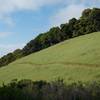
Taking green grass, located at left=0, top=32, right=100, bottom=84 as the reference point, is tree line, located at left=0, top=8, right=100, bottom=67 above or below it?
above

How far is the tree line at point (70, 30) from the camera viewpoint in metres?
72.3

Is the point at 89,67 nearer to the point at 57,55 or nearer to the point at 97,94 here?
the point at 57,55

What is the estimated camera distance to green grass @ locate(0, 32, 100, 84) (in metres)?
35.6

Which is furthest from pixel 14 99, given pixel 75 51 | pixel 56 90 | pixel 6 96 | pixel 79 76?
pixel 75 51

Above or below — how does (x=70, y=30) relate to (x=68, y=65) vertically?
above

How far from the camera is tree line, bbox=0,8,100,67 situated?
237 ft

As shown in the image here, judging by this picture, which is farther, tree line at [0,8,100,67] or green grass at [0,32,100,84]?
tree line at [0,8,100,67]

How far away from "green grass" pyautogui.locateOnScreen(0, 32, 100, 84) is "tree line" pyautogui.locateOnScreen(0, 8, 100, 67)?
1733 centimetres

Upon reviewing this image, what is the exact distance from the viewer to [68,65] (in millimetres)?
40656

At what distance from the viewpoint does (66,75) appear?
3612 centimetres

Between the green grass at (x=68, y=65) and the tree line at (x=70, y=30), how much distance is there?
17334 mm

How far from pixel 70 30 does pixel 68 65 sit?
35.5 meters

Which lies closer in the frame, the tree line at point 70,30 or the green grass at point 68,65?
the green grass at point 68,65

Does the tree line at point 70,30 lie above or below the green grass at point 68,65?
above
